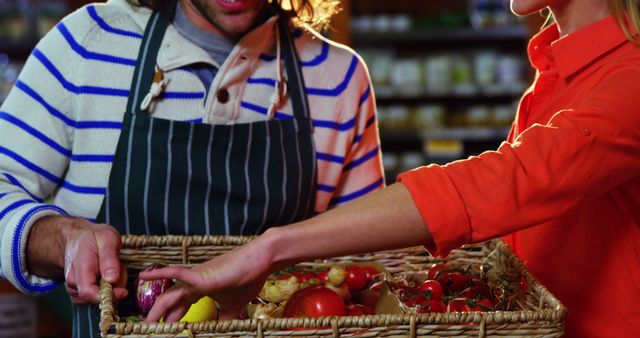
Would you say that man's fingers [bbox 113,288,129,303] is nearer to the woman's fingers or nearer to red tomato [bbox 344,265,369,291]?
the woman's fingers

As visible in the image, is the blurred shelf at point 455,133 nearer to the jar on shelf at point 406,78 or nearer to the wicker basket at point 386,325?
the jar on shelf at point 406,78

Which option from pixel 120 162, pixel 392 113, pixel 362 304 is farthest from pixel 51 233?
pixel 392 113

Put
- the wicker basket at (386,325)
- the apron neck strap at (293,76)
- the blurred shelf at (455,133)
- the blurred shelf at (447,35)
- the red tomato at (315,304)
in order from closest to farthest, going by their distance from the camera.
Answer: the wicker basket at (386,325) → the red tomato at (315,304) → the apron neck strap at (293,76) → the blurred shelf at (447,35) → the blurred shelf at (455,133)

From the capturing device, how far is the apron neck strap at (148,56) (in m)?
2.02

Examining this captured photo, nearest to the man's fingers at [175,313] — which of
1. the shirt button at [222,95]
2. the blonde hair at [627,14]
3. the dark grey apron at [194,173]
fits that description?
the dark grey apron at [194,173]

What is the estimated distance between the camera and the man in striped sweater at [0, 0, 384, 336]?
200 centimetres

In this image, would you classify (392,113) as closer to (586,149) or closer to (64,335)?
(64,335)

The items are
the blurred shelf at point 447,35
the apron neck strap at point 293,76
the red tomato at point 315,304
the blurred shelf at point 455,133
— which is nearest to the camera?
the red tomato at point 315,304

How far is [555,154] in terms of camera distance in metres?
1.35

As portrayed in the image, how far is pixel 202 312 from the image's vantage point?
4.93 ft

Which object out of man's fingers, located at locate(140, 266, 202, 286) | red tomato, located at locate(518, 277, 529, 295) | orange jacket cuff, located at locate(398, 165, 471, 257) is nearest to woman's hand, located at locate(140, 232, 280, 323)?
man's fingers, located at locate(140, 266, 202, 286)

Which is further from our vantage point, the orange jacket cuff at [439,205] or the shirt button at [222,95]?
the shirt button at [222,95]

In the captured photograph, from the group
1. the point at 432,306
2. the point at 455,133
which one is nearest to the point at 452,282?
the point at 432,306

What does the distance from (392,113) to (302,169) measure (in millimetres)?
3841
